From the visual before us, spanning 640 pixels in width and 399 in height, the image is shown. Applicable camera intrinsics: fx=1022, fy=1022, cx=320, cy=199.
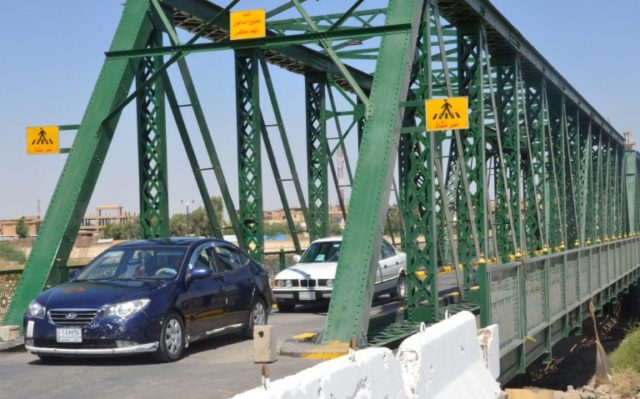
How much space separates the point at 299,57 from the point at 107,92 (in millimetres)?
10387

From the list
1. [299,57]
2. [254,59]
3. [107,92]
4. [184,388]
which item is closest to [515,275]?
[184,388]

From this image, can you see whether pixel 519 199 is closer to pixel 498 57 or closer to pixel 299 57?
pixel 498 57

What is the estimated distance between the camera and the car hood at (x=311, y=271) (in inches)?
785

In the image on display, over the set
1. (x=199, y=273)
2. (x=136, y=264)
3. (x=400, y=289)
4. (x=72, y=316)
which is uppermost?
(x=136, y=264)

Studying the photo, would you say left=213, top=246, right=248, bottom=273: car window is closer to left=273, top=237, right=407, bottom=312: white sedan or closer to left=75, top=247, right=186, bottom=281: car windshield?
left=75, top=247, right=186, bottom=281: car windshield

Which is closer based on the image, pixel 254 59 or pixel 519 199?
pixel 254 59

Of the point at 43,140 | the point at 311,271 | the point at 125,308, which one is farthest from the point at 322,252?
the point at 125,308

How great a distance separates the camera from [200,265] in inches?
520

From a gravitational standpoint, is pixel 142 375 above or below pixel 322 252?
below

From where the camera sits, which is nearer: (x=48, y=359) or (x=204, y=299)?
(x=48, y=359)

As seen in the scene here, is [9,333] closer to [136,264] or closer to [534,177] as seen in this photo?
[136,264]

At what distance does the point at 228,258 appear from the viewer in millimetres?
14141

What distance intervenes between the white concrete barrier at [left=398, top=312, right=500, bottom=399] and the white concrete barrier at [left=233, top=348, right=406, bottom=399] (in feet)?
1.11

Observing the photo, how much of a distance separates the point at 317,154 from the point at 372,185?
15.9 meters
